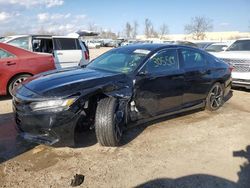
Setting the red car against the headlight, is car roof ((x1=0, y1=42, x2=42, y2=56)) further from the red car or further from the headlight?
the headlight

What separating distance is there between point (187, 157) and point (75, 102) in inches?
70.9

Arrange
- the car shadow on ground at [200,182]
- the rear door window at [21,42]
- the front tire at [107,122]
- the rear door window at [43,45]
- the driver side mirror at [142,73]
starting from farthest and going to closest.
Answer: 1. the rear door window at [43,45]
2. the rear door window at [21,42]
3. the driver side mirror at [142,73]
4. the front tire at [107,122]
5. the car shadow on ground at [200,182]

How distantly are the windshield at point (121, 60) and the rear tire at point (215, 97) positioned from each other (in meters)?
2.08

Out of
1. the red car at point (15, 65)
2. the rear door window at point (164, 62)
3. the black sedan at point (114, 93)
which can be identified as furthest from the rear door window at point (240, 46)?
the red car at point (15, 65)

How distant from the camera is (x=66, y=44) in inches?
369

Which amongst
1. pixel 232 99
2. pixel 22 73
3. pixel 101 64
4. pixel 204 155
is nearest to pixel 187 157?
pixel 204 155

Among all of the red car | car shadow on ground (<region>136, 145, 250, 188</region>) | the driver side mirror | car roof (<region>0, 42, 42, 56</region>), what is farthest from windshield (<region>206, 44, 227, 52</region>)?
car shadow on ground (<region>136, 145, 250, 188</region>)

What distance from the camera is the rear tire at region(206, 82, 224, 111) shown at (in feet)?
20.1

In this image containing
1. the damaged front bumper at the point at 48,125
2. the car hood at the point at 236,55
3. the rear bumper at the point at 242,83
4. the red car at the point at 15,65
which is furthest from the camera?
the car hood at the point at 236,55

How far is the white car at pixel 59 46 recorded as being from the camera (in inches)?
345

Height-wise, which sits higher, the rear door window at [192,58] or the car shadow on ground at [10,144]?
the rear door window at [192,58]

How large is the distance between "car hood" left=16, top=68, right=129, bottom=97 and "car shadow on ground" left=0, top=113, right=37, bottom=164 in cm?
86

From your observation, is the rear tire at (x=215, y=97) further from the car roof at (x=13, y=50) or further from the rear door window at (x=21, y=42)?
the rear door window at (x=21, y=42)

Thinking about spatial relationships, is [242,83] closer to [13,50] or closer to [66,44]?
[66,44]
